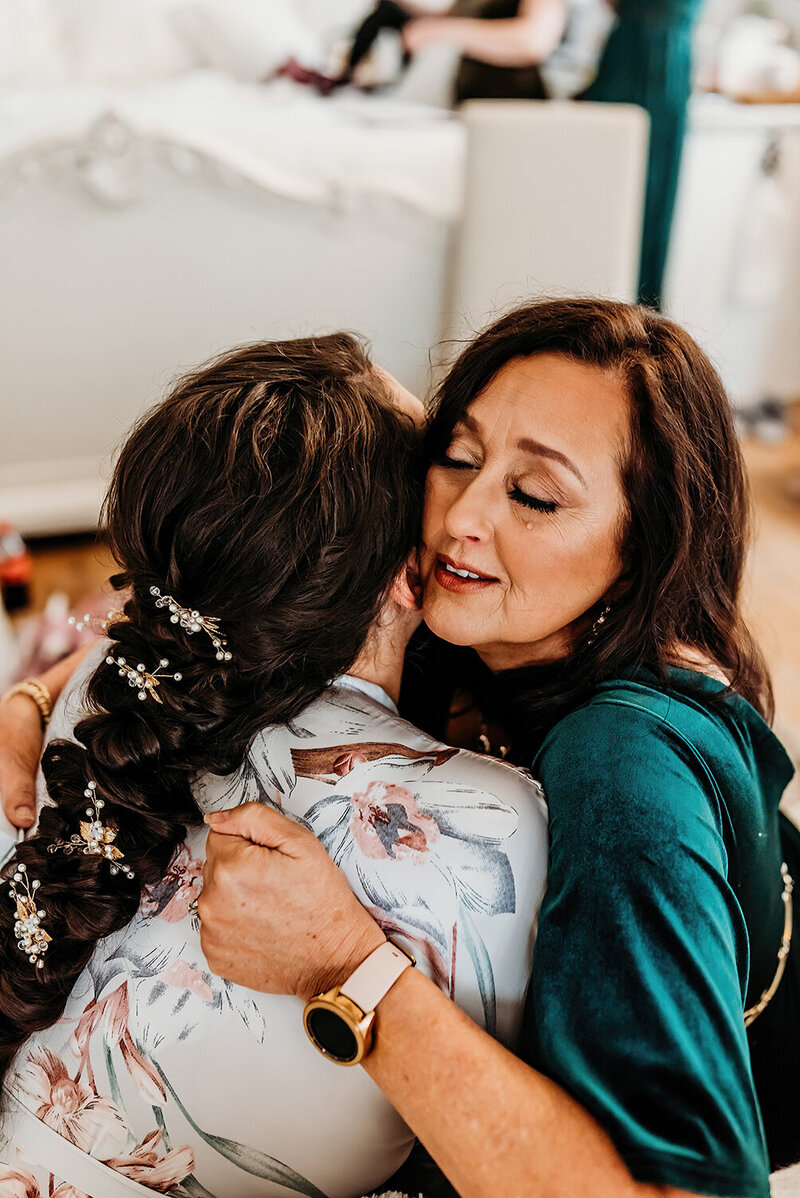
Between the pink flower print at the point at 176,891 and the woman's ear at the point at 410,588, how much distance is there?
0.33 m

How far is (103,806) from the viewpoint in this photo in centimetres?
90

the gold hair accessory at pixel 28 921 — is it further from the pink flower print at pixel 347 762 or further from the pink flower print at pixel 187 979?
the pink flower print at pixel 347 762

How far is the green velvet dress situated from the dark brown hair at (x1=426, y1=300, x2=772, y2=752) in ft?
0.70

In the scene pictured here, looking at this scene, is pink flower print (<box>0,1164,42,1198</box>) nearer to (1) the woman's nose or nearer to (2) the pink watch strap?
(2) the pink watch strap

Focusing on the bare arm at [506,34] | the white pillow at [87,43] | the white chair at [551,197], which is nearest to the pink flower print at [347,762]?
the white chair at [551,197]

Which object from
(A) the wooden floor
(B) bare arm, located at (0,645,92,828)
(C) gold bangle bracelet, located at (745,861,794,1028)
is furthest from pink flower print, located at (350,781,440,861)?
(A) the wooden floor

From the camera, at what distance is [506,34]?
3330mm

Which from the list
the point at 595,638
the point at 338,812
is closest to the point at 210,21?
the point at 595,638

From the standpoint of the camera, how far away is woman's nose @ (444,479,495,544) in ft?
3.35

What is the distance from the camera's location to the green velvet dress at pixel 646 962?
699mm

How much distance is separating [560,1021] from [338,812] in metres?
0.24

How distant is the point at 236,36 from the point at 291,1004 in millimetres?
3563

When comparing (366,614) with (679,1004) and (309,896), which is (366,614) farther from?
(679,1004)

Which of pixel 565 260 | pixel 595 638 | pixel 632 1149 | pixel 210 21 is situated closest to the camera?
pixel 632 1149
